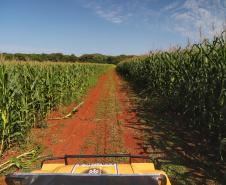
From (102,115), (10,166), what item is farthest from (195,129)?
(10,166)

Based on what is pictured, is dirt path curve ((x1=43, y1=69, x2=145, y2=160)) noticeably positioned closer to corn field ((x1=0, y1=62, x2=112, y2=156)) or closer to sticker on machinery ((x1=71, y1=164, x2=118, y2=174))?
corn field ((x1=0, y1=62, x2=112, y2=156))

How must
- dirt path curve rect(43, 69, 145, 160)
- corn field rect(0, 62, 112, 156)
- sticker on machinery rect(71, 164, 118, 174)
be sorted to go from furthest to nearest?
dirt path curve rect(43, 69, 145, 160)
corn field rect(0, 62, 112, 156)
sticker on machinery rect(71, 164, 118, 174)

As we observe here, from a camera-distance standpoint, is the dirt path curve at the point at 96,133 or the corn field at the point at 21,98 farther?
the dirt path curve at the point at 96,133

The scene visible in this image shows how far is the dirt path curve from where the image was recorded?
4.10m

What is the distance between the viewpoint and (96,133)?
500 centimetres

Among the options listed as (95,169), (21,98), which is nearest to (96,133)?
(21,98)

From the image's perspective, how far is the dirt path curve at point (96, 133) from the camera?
410 cm

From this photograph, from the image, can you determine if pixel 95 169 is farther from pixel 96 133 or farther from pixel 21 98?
pixel 21 98

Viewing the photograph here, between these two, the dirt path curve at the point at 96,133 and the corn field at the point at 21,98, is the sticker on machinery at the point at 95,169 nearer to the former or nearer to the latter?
the dirt path curve at the point at 96,133

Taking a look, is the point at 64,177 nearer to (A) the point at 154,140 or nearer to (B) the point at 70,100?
(A) the point at 154,140

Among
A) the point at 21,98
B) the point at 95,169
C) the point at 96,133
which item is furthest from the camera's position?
the point at 96,133

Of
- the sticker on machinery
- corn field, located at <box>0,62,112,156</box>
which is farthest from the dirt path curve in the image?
the sticker on machinery

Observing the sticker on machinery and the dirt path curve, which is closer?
the sticker on machinery

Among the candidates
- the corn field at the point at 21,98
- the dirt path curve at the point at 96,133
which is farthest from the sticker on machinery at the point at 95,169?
the corn field at the point at 21,98
